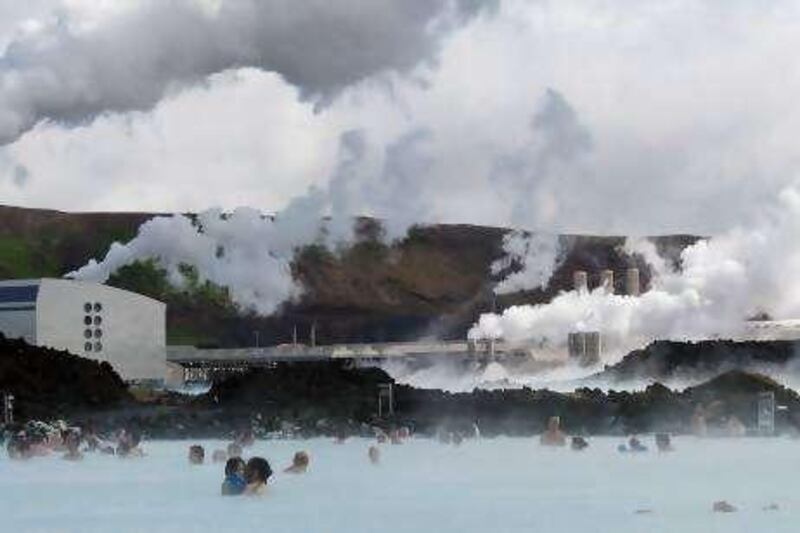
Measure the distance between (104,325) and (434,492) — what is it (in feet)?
203

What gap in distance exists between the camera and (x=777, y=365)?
81.0 metres

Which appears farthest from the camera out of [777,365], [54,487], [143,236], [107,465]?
[143,236]

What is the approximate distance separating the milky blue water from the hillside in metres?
89.5

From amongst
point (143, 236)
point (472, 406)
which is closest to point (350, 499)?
point (472, 406)

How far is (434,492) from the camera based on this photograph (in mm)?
30531

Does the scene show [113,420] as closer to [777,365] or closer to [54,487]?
[54,487]

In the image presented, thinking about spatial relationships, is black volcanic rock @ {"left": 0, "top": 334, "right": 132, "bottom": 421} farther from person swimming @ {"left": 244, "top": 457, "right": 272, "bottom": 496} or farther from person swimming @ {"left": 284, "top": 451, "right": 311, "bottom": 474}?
person swimming @ {"left": 244, "top": 457, "right": 272, "bottom": 496}

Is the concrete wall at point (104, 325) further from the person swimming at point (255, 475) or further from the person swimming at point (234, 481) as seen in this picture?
the person swimming at point (255, 475)

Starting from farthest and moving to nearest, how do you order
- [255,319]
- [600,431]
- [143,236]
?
[255,319]
[143,236]
[600,431]

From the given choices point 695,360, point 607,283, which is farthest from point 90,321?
point 607,283

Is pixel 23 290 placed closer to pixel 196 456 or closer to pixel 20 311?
pixel 20 311

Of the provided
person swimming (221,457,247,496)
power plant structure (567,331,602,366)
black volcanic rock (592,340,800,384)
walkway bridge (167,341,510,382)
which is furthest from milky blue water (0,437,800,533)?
walkway bridge (167,341,510,382)

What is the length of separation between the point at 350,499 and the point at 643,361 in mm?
53501

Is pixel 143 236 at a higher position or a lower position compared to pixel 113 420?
higher
